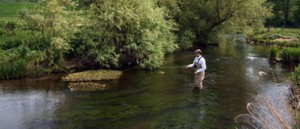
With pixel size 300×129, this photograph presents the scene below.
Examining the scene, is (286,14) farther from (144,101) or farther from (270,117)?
(270,117)

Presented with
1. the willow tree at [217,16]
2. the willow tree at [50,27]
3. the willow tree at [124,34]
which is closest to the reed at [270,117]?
the willow tree at [124,34]

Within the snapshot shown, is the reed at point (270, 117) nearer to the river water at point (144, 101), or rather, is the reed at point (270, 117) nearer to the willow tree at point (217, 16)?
the river water at point (144, 101)

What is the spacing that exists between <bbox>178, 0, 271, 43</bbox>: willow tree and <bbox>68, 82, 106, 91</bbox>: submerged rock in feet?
85.8

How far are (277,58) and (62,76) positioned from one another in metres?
21.1

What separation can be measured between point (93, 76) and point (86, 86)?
309 centimetres

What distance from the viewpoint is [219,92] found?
22.7 metres

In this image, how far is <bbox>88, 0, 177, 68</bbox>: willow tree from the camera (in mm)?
30498

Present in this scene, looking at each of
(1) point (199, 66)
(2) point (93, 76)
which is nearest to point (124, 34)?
(2) point (93, 76)

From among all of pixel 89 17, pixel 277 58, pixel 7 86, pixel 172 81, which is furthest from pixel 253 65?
pixel 7 86

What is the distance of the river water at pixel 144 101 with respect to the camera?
16.7 m

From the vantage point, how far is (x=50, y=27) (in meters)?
Result: 28.9

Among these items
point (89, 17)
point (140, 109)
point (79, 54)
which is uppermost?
point (89, 17)

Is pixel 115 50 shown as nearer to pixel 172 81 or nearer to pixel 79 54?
pixel 79 54

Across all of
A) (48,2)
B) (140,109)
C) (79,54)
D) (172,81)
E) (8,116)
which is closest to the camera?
(8,116)
